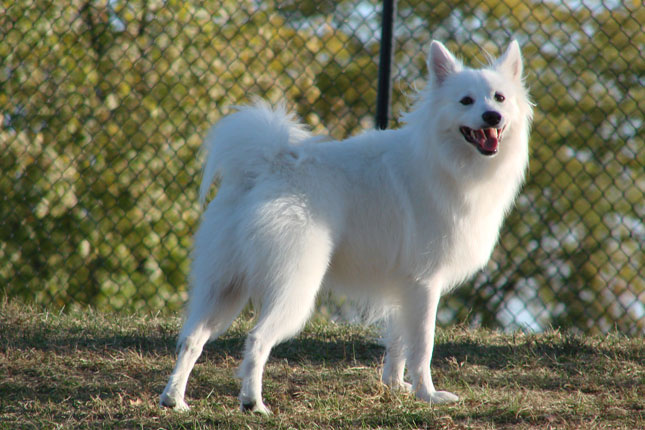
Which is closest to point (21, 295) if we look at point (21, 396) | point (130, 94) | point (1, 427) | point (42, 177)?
point (42, 177)

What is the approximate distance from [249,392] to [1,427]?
1.03m

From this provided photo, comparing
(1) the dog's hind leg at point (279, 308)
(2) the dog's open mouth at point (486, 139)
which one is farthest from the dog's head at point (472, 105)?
(1) the dog's hind leg at point (279, 308)

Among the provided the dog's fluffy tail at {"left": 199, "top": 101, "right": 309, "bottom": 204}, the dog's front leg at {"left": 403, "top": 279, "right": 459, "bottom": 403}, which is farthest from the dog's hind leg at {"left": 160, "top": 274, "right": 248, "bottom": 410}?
the dog's front leg at {"left": 403, "top": 279, "right": 459, "bottom": 403}

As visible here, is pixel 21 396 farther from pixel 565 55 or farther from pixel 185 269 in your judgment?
pixel 565 55

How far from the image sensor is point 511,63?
12.3ft

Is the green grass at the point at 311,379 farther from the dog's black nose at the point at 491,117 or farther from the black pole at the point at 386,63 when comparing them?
the black pole at the point at 386,63

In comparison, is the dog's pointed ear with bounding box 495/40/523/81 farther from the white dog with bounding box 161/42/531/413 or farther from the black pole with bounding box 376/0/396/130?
the black pole with bounding box 376/0/396/130

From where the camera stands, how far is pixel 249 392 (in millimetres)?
3201

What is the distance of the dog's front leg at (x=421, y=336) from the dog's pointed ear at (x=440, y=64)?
104 cm

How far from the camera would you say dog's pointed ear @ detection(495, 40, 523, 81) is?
3732 millimetres

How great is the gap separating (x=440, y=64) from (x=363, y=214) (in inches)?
34.9

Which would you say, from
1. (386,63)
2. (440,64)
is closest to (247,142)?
(440,64)

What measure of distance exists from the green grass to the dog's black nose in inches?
50.5

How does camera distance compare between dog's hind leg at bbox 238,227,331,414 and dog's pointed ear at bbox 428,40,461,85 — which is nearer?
dog's hind leg at bbox 238,227,331,414
